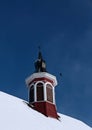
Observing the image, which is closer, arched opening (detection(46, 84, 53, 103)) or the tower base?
the tower base

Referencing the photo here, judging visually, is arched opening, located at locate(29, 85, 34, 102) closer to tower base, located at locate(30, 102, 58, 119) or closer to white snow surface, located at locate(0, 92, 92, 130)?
tower base, located at locate(30, 102, 58, 119)

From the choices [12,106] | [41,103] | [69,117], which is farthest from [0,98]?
[69,117]

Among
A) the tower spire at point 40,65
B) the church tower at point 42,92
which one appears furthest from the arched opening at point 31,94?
the tower spire at point 40,65

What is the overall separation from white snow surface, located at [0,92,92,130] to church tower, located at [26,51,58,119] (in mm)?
1202

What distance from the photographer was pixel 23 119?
24.7m

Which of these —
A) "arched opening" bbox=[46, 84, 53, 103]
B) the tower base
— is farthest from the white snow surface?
"arched opening" bbox=[46, 84, 53, 103]

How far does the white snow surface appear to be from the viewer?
23.2 m

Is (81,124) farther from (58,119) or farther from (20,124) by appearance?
(20,124)

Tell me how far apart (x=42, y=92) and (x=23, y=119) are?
7153 millimetres

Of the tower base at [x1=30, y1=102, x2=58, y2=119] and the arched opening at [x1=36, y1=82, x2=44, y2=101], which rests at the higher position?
the arched opening at [x1=36, y1=82, x2=44, y2=101]

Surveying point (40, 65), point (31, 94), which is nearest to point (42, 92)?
point (31, 94)

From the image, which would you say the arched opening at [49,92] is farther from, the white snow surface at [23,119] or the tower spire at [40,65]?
the tower spire at [40,65]

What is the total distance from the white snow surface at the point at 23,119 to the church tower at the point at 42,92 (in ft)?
3.94

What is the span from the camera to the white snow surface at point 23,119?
23.2 m
